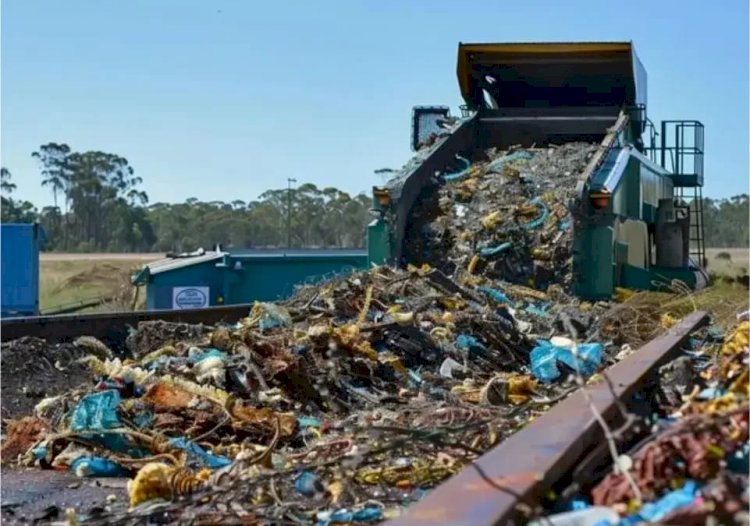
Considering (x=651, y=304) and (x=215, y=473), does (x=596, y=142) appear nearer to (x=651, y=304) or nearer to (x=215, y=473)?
(x=651, y=304)

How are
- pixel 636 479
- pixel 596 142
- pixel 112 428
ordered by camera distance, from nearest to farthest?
pixel 636 479 < pixel 112 428 < pixel 596 142

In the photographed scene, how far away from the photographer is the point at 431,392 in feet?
17.4

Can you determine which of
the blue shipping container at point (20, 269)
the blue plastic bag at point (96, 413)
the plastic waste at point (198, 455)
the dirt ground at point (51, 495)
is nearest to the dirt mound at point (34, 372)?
the blue plastic bag at point (96, 413)

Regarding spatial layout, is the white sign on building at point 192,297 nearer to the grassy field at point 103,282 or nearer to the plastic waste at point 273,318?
the grassy field at point 103,282

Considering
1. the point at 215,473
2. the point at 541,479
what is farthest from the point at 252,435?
the point at 541,479

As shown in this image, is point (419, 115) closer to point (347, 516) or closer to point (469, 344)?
point (469, 344)

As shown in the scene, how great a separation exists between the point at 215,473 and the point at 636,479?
1.64 metres

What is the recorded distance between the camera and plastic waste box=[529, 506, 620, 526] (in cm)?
199

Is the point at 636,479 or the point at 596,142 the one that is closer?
the point at 636,479

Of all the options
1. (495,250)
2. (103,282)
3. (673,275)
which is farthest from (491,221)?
(103,282)

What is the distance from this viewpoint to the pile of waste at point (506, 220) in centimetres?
873

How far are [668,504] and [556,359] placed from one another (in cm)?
382

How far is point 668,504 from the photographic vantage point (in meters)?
2.02

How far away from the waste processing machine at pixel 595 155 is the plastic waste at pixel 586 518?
663 centimetres
